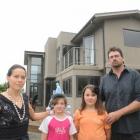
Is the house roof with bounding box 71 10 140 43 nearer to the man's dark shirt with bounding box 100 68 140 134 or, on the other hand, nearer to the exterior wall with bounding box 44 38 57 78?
the exterior wall with bounding box 44 38 57 78

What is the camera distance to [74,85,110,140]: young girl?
4.05 m

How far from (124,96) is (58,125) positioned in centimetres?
97

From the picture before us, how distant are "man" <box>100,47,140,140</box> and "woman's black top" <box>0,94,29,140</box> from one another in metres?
1.27

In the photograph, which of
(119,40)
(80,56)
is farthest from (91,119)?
(80,56)

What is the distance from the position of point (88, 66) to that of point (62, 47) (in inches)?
252

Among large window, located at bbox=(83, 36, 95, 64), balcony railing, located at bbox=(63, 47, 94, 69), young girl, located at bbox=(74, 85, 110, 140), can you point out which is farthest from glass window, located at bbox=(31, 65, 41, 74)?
young girl, located at bbox=(74, 85, 110, 140)

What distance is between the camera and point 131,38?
1884cm

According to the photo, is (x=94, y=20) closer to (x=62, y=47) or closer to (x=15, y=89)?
(x=62, y=47)

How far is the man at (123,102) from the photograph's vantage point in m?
3.97

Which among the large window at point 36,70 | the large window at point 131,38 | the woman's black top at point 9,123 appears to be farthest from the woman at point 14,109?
the large window at point 36,70

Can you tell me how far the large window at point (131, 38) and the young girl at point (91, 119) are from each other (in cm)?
1457

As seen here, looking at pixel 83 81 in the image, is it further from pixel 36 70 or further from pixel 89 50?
pixel 36 70

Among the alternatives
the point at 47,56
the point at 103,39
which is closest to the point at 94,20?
the point at 103,39

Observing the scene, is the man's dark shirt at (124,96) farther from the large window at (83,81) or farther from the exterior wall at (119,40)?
the large window at (83,81)
